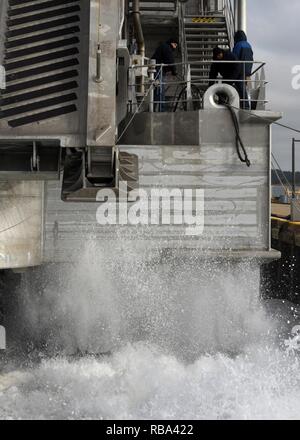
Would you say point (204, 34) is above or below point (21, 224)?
above

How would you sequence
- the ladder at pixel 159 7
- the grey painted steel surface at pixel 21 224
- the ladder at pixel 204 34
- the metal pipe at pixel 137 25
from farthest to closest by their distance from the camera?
1. the ladder at pixel 159 7
2. the ladder at pixel 204 34
3. the metal pipe at pixel 137 25
4. the grey painted steel surface at pixel 21 224

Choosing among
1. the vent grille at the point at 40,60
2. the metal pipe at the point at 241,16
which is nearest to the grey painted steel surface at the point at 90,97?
the vent grille at the point at 40,60

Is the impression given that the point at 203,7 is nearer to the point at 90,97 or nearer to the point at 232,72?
the point at 232,72

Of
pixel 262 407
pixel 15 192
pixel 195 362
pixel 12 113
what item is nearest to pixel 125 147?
pixel 15 192

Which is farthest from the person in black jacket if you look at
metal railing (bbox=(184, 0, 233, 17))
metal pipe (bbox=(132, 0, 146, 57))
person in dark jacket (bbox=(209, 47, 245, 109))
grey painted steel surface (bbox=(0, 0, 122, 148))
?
metal railing (bbox=(184, 0, 233, 17))

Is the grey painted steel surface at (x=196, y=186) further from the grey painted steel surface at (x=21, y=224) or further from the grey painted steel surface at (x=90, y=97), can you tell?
the grey painted steel surface at (x=90, y=97)

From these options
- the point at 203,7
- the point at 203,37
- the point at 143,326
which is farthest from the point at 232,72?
the point at 203,7

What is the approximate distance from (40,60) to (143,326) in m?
4.75

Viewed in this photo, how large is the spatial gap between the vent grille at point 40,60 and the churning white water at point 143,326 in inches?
120

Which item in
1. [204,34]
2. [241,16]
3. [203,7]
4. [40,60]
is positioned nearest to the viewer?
[40,60]

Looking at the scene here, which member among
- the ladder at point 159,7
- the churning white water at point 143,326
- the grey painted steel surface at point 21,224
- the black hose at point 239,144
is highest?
the ladder at point 159,7

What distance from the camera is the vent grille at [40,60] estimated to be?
743cm

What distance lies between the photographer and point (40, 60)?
24.8 feet
